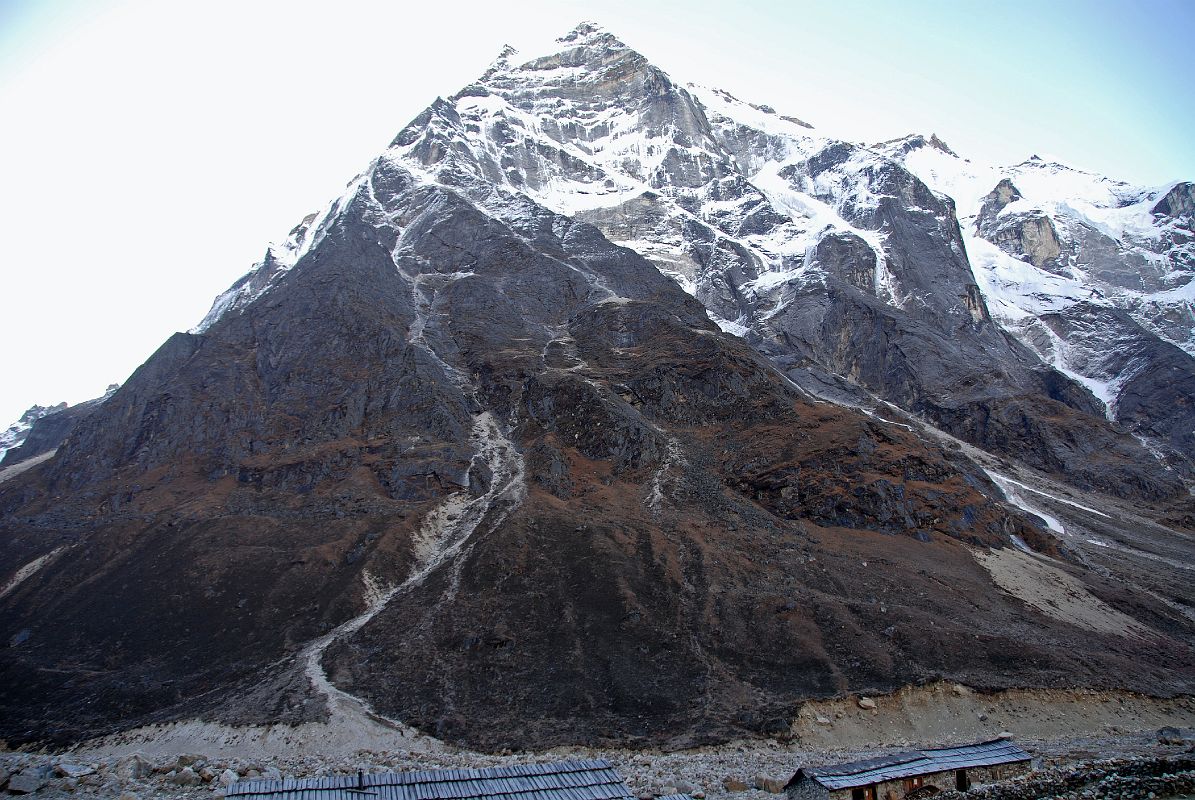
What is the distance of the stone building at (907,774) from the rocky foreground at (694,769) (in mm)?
1443

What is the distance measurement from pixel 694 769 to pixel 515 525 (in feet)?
115

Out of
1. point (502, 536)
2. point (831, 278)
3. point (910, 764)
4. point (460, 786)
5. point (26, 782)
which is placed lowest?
point (910, 764)

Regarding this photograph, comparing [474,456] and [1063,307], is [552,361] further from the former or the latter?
[1063,307]

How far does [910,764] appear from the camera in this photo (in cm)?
3381

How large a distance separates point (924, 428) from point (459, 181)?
4368 inches

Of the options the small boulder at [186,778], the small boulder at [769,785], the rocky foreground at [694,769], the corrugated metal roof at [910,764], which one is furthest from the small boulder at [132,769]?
the corrugated metal roof at [910,764]

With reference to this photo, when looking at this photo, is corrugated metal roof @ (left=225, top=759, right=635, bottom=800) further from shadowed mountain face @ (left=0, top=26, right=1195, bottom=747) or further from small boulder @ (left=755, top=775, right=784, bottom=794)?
shadowed mountain face @ (left=0, top=26, right=1195, bottom=747)

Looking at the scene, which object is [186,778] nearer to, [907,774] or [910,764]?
[907,774]

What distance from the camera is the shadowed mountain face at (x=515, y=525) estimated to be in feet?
169

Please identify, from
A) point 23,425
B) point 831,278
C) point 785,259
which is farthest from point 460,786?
point 23,425

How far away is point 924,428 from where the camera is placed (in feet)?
411

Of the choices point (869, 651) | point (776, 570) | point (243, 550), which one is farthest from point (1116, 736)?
point (243, 550)

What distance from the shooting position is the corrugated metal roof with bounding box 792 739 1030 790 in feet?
106

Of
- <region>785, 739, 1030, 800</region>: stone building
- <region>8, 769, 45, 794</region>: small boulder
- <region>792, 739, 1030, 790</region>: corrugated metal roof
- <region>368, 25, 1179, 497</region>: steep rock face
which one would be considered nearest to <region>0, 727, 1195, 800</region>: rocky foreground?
<region>8, 769, 45, 794</region>: small boulder
